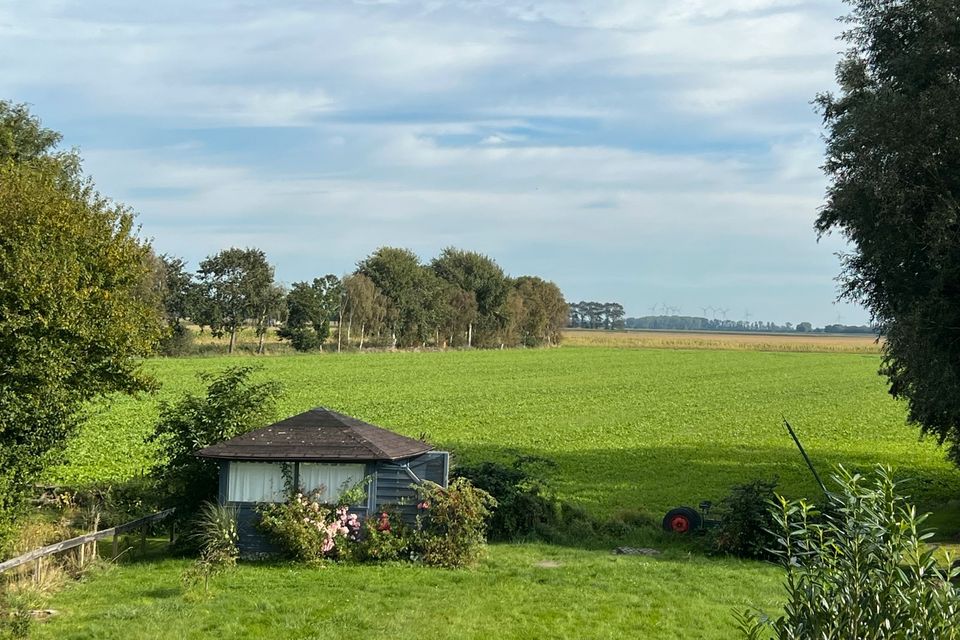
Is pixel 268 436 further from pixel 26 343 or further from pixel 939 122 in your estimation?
pixel 939 122

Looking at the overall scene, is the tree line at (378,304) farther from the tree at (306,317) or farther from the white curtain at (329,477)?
the white curtain at (329,477)

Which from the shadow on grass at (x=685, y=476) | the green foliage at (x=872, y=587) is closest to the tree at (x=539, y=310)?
the shadow on grass at (x=685, y=476)

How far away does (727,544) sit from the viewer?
18641 millimetres

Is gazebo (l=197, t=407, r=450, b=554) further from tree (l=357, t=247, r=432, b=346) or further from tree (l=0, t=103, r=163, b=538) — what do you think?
tree (l=357, t=247, r=432, b=346)

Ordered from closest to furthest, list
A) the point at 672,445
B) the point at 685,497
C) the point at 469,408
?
the point at 685,497 → the point at 672,445 → the point at 469,408

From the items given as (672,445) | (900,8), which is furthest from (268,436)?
(672,445)

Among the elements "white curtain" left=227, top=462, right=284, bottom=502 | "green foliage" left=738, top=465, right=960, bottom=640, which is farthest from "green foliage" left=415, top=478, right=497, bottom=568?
"green foliage" left=738, top=465, right=960, bottom=640

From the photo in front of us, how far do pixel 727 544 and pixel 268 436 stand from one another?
9.20 m

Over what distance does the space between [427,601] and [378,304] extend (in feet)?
335

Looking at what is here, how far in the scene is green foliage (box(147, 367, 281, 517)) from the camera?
1830 centimetres

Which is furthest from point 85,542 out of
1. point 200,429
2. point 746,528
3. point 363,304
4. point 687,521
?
point 363,304

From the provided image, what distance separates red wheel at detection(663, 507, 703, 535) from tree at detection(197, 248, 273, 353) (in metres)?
79.3

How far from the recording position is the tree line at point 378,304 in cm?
9388

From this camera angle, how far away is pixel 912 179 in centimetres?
1898
